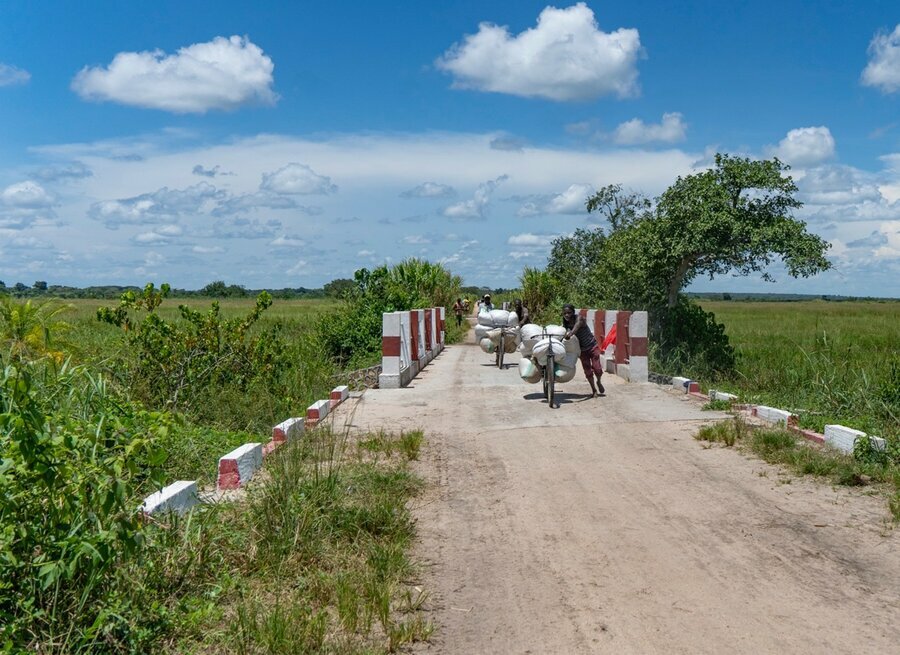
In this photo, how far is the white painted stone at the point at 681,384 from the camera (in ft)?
42.2

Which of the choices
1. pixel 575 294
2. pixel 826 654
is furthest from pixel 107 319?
pixel 575 294

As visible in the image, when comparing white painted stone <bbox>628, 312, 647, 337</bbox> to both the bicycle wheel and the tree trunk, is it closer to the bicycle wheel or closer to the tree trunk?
the bicycle wheel

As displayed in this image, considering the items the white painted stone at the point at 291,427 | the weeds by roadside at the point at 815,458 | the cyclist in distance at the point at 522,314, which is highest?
the cyclist in distance at the point at 522,314

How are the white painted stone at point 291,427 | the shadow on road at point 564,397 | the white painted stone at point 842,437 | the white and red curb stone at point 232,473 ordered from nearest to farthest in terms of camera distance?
the white and red curb stone at point 232,473 → the white painted stone at point 842,437 → the white painted stone at point 291,427 → the shadow on road at point 564,397

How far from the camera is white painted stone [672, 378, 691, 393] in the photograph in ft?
42.2

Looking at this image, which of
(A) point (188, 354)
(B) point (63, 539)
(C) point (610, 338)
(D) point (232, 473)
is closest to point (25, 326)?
(A) point (188, 354)

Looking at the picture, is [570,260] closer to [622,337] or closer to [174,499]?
[622,337]

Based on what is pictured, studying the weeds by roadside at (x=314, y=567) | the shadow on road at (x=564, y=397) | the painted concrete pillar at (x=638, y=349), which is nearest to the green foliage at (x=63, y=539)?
the weeds by roadside at (x=314, y=567)

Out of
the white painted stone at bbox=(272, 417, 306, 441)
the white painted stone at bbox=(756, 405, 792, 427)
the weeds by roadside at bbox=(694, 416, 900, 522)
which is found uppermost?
the white painted stone at bbox=(272, 417, 306, 441)

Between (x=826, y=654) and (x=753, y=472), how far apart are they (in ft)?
12.4

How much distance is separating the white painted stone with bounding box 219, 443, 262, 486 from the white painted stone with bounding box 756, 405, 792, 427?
5.77 m

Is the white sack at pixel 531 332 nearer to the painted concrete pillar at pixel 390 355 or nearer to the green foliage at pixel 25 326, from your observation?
the painted concrete pillar at pixel 390 355

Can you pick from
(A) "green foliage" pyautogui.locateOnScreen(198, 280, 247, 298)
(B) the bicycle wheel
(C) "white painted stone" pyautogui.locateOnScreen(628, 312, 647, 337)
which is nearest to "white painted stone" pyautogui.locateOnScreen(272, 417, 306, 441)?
(B) the bicycle wheel

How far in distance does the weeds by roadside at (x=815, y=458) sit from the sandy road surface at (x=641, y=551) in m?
0.20
